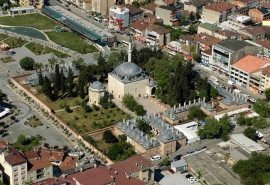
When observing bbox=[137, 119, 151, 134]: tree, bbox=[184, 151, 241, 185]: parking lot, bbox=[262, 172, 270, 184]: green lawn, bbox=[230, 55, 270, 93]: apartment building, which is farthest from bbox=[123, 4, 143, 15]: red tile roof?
bbox=[262, 172, 270, 184]: green lawn

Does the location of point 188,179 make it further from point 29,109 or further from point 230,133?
point 29,109

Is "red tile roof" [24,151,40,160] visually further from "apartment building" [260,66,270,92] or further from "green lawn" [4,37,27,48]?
"green lawn" [4,37,27,48]

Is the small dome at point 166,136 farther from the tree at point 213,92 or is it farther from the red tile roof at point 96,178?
the tree at point 213,92

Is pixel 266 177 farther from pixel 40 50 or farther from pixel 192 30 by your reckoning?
pixel 40 50

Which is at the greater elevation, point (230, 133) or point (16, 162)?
point (16, 162)

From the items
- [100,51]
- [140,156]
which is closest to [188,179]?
[140,156]

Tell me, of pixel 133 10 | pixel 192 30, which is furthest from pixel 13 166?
pixel 133 10
